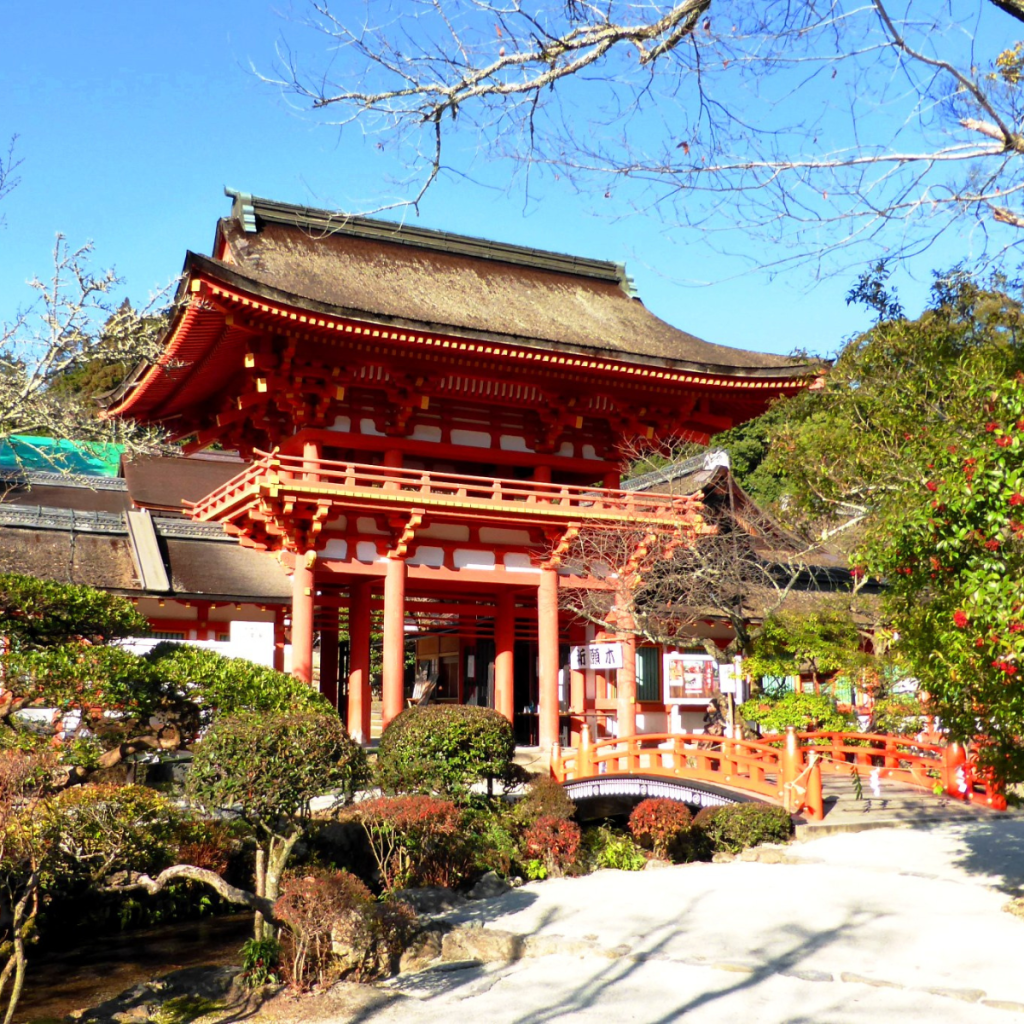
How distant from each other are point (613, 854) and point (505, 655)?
5.76 m

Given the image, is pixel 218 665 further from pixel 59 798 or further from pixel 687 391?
pixel 687 391

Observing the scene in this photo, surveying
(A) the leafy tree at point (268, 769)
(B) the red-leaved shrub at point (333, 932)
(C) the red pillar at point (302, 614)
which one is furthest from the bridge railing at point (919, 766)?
(A) the leafy tree at point (268, 769)

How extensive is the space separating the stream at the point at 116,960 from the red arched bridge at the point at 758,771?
5.65m

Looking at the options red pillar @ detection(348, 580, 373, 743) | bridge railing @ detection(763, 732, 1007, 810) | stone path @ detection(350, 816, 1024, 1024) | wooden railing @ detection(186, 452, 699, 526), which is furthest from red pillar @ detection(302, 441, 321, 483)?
bridge railing @ detection(763, 732, 1007, 810)

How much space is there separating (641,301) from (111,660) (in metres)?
16.7

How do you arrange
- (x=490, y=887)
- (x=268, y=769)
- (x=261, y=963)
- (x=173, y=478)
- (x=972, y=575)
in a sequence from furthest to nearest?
(x=173, y=478) < (x=490, y=887) < (x=268, y=769) < (x=261, y=963) < (x=972, y=575)

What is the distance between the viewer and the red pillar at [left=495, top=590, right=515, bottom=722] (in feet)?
61.2

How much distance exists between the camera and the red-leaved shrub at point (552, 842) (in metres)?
13.2

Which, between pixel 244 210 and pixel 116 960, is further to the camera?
pixel 244 210

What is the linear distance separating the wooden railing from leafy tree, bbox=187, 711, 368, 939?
6730 millimetres

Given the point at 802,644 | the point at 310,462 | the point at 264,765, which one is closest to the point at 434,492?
the point at 310,462

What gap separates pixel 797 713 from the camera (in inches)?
720

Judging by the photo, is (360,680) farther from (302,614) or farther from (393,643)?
(302,614)

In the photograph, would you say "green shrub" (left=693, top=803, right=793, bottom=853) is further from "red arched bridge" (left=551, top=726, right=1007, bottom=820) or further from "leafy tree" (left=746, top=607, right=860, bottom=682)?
"leafy tree" (left=746, top=607, right=860, bottom=682)
